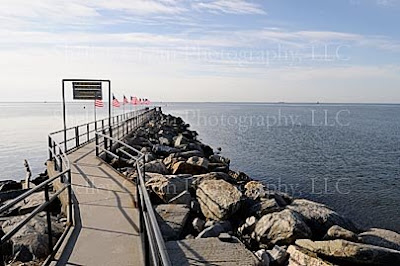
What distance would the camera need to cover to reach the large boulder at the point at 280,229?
823 cm

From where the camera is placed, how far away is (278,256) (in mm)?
7391

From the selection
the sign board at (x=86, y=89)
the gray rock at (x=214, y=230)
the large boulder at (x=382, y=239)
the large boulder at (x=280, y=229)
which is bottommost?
the large boulder at (x=382, y=239)

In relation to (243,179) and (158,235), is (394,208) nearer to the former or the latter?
(243,179)

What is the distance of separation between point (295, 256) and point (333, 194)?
10991 mm

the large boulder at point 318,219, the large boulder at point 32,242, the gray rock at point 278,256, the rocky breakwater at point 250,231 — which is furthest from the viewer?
the large boulder at point 318,219

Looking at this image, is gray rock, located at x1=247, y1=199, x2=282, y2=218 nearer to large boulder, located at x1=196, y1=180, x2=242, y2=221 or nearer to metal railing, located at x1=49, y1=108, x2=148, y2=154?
large boulder, located at x1=196, y1=180, x2=242, y2=221

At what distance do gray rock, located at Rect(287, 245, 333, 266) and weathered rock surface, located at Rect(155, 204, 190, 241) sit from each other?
7.12ft

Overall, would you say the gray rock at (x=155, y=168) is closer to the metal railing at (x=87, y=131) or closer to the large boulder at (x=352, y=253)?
the metal railing at (x=87, y=131)

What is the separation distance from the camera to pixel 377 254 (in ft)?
24.8

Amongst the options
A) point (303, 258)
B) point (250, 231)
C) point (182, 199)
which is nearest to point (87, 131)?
point (182, 199)

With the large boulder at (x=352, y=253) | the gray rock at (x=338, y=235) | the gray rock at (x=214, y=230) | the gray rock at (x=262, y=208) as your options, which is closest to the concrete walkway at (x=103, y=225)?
the gray rock at (x=214, y=230)

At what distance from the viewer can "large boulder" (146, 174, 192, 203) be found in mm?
9273

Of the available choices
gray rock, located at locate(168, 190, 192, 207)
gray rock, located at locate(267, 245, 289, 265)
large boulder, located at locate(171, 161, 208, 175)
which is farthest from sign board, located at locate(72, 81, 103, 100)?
gray rock, located at locate(267, 245, 289, 265)

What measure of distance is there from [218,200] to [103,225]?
11.8 ft
